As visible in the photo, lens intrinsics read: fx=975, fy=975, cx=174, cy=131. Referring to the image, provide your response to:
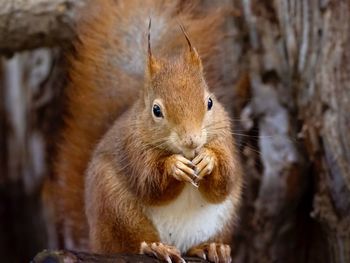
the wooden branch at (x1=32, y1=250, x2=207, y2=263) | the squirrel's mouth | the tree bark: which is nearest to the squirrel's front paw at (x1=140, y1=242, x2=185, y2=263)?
the wooden branch at (x1=32, y1=250, x2=207, y2=263)

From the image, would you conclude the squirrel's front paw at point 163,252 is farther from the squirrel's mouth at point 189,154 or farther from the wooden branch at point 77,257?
the squirrel's mouth at point 189,154

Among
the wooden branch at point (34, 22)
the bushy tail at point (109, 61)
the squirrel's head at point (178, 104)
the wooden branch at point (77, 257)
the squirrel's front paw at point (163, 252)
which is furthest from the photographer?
the wooden branch at point (34, 22)

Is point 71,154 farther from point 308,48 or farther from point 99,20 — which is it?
point 308,48

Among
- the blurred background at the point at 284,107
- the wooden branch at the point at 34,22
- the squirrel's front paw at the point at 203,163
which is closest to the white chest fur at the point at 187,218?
the squirrel's front paw at the point at 203,163

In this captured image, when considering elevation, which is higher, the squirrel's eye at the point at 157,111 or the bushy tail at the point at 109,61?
the bushy tail at the point at 109,61

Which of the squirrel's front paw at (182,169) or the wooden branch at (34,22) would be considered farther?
the wooden branch at (34,22)

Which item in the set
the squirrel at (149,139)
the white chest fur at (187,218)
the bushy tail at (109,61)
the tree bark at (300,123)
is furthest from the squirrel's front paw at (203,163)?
the tree bark at (300,123)

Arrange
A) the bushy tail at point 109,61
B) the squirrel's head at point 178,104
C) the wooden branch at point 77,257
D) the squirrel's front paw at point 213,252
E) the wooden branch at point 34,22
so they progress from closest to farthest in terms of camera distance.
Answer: the wooden branch at point 77,257 → the squirrel's head at point 178,104 → the squirrel's front paw at point 213,252 → the bushy tail at point 109,61 → the wooden branch at point 34,22

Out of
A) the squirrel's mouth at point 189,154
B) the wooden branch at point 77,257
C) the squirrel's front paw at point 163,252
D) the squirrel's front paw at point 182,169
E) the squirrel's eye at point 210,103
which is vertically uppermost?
the squirrel's eye at point 210,103
